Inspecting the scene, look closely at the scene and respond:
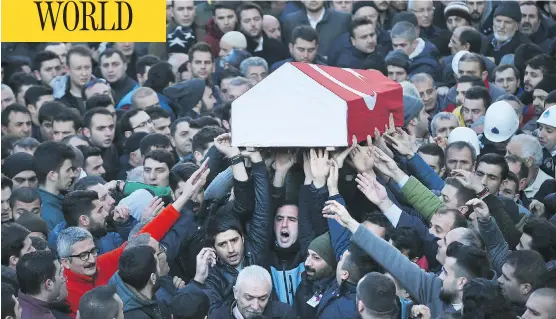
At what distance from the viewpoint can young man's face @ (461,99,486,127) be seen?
39.5 ft

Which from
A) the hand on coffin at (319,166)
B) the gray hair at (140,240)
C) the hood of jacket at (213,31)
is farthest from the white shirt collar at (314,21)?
the gray hair at (140,240)

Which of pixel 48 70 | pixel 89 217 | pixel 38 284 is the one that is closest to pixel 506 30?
pixel 48 70

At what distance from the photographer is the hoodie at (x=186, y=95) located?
526 inches

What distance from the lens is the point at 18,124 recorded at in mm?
12375

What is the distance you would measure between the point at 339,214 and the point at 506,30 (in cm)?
683

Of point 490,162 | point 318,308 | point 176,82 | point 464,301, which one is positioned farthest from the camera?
point 176,82

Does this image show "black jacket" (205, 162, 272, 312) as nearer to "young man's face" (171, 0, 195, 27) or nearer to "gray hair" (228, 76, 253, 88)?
"gray hair" (228, 76, 253, 88)

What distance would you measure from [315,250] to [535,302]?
1418 millimetres

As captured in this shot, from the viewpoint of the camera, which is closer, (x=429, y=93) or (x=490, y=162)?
(x=490, y=162)

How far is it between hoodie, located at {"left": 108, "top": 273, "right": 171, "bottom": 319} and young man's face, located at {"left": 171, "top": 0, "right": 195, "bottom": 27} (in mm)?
7898

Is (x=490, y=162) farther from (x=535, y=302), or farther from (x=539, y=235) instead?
(x=535, y=302)

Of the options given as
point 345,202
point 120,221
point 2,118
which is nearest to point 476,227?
point 345,202

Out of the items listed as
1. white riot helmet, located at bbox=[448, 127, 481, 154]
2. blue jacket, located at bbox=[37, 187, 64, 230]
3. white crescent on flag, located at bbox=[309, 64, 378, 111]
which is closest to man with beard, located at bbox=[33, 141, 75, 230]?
blue jacket, located at bbox=[37, 187, 64, 230]

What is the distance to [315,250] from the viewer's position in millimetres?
8023
